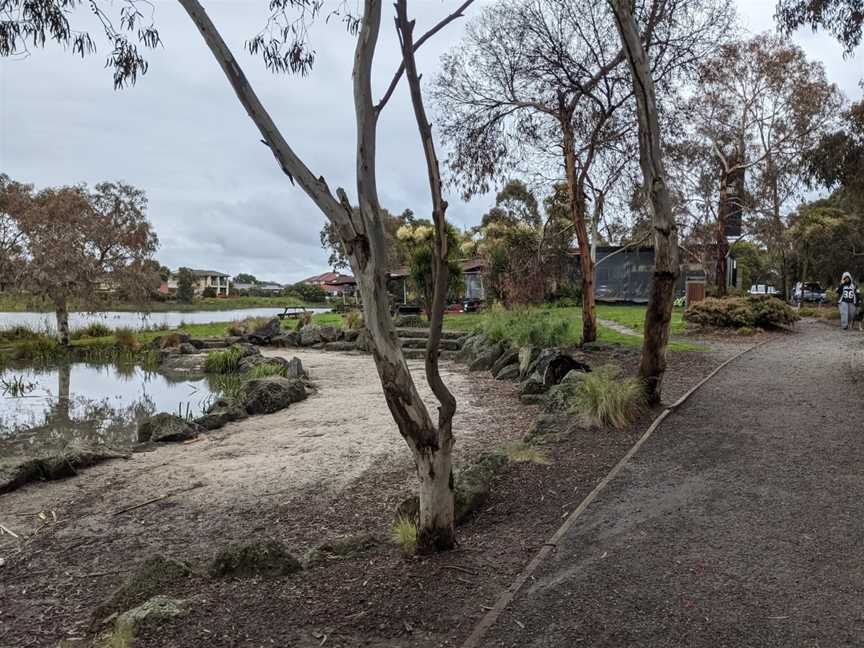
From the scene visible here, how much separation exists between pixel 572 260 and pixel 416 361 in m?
17.7

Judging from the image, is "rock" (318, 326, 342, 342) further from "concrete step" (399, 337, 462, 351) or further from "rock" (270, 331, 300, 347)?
"concrete step" (399, 337, 462, 351)

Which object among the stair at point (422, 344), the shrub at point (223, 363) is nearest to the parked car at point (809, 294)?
the stair at point (422, 344)

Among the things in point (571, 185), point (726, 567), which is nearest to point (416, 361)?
point (571, 185)

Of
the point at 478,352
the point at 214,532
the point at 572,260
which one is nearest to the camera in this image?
the point at 214,532

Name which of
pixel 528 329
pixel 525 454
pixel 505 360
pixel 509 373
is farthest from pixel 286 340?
pixel 525 454

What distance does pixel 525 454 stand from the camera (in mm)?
6141

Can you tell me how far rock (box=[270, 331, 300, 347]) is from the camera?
2170 centimetres

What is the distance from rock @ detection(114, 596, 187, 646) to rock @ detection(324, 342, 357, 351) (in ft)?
54.9

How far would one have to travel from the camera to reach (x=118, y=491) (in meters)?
6.50

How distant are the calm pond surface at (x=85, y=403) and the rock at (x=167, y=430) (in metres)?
0.29

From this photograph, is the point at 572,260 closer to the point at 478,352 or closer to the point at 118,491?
the point at 478,352

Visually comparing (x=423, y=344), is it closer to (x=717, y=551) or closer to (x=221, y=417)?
(x=221, y=417)

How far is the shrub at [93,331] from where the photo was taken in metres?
23.9

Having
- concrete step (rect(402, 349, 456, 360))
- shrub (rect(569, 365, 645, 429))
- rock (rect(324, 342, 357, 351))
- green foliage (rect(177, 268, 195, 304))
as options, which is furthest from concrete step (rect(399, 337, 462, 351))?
green foliage (rect(177, 268, 195, 304))
